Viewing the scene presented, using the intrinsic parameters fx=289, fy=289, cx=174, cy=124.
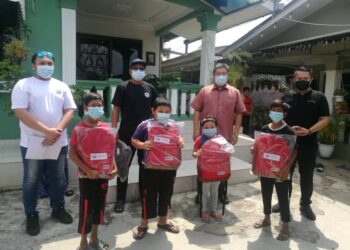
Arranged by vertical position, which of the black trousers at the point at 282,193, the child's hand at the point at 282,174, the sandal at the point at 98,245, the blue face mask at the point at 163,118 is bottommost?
the sandal at the point at 98,245

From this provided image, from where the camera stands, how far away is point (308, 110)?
10.4ft

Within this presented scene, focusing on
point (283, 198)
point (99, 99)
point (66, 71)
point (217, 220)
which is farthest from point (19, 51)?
point (283, 198)

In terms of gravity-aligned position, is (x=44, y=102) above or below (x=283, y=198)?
above

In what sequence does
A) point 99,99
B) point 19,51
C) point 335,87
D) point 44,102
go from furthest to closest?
point 335,87 → point 19,51 → point 44,102 → point 99,99

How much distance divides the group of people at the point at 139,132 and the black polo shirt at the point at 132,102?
0.01 m

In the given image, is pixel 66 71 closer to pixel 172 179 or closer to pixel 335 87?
pixel 172 179

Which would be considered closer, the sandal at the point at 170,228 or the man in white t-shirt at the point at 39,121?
the man in white t-shirt at the point at 39,121

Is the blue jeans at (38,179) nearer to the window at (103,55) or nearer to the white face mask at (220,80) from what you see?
the white face mask at (220,80)

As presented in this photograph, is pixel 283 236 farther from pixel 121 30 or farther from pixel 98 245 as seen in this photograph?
pixel 121 30

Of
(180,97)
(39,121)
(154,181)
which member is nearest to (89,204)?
(154,181)

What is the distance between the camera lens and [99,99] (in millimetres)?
2467

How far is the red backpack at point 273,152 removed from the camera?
2830 mm

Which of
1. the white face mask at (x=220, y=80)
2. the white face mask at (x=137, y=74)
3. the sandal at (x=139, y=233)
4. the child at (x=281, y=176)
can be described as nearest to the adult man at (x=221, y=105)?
the white face mask at (x=220, y=80)

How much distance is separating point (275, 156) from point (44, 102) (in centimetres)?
228
